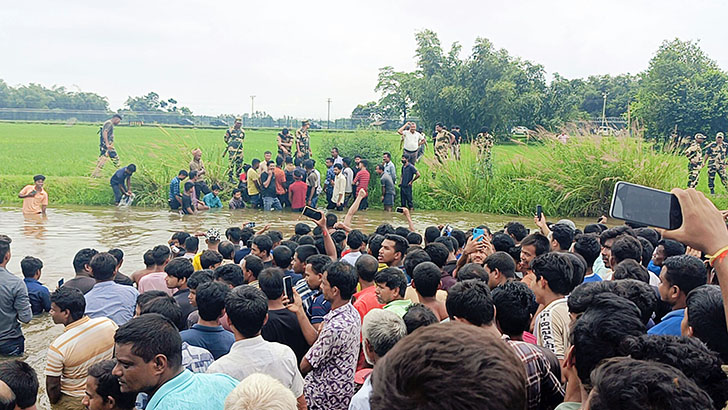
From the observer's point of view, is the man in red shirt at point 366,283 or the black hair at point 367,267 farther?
the black hair at point 367,267

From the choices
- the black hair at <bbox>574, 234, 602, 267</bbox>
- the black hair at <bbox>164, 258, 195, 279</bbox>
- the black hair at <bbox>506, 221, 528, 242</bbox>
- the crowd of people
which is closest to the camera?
the crowd of people

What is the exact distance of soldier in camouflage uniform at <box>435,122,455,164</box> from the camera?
57.0 ft

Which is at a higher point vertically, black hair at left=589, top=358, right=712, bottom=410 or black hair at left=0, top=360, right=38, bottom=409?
black hair at left=589, top=358, right=712, bottom=410

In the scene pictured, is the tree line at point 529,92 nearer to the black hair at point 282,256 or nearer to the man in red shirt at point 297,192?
the man in red shirt at point 297,192

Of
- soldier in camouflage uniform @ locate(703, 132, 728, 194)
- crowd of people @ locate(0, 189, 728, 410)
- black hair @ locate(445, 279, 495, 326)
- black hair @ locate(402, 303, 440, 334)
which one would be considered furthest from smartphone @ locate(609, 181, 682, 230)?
soldier in camouflage uniform @ locate(703, 132, 728, 194)

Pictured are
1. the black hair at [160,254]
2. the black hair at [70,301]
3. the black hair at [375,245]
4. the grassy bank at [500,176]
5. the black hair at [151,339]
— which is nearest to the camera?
the black hair at [151,339]

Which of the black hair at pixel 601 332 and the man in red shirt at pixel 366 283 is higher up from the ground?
the black hair at pixel 601 332

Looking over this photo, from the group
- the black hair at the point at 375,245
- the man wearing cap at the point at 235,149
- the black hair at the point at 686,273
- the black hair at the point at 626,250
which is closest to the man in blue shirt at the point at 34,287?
the black hair at the point at 375,245

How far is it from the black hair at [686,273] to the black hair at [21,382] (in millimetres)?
4095

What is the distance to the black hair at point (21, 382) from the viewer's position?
3274 millimetres

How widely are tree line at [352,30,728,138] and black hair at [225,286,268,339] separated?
890 inches

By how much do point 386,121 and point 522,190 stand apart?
71.7ft

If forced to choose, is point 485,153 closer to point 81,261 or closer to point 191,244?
point 191,244

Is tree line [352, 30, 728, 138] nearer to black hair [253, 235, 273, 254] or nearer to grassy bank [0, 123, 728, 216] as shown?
grassy bank [0, 123, 728, 216]
